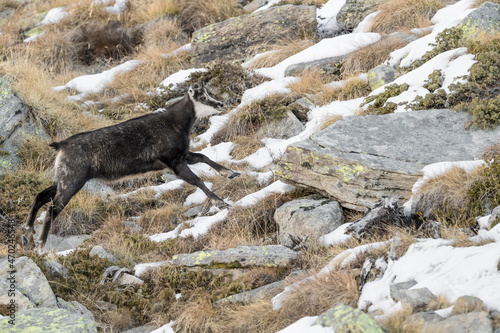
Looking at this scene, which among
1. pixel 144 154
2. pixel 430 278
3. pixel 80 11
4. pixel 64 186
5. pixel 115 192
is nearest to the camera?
pixel 430 278

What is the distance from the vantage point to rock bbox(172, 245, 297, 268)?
589cm

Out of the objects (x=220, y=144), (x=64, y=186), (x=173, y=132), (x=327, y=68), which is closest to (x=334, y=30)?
(x=327, y=68)

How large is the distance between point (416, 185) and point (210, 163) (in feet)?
12.5

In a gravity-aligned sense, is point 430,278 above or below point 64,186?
above

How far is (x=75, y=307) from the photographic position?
18.1ft

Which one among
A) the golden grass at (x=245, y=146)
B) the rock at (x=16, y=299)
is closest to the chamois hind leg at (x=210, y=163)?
the golden grass at (x=245, y=146)

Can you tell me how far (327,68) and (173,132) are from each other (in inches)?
178

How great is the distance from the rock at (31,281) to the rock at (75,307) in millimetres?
141

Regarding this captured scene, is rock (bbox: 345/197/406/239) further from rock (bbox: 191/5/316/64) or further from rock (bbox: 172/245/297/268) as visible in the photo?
rock (bbox: 191/5/316/64)

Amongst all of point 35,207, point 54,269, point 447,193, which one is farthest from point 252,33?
point 54,269

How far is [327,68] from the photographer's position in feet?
38.6

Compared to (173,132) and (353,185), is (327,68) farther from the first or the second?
(353,185)

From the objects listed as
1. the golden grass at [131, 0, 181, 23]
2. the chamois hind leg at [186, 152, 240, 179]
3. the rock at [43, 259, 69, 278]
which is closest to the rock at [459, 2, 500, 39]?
the chamois hind leg at [186, 152, 240, 179]

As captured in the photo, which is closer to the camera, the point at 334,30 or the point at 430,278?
the point at 430,278
